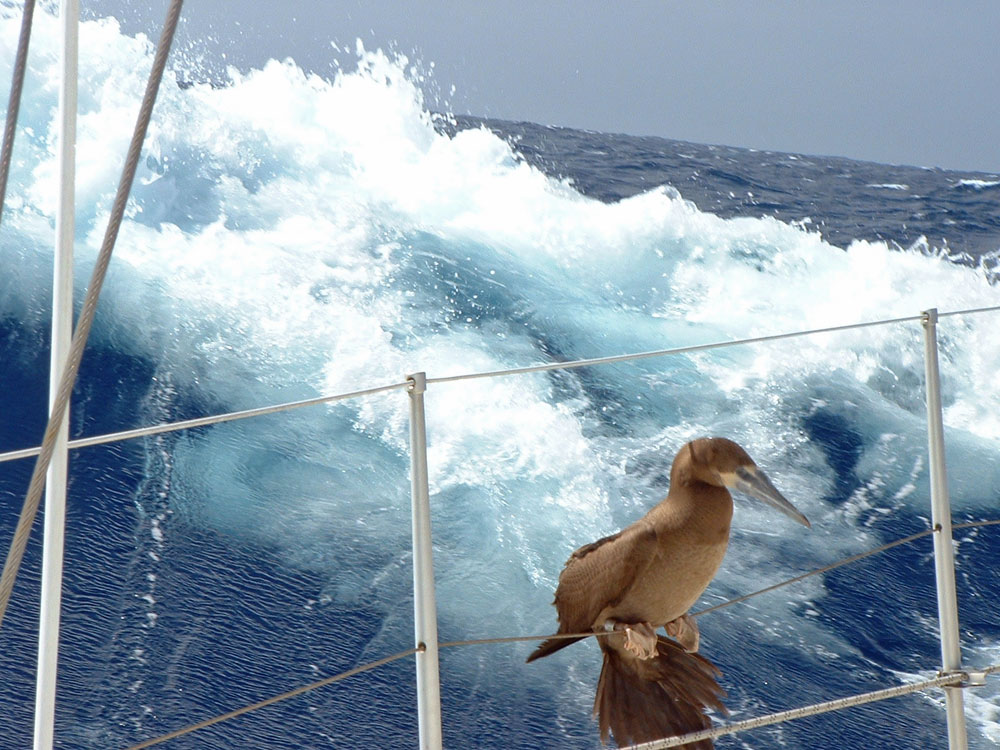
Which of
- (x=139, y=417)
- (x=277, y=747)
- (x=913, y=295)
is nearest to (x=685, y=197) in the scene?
(x=913, y=295)

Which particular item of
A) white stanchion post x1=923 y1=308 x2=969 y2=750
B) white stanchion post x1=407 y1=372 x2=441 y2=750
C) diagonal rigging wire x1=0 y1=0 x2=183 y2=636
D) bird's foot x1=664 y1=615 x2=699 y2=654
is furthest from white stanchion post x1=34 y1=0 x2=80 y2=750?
white stanchion post x1=923 y1=308 x2=969 y2=750

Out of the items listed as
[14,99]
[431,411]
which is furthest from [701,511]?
[431,411]

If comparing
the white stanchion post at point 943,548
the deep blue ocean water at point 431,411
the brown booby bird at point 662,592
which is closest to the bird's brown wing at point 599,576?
the brown booby bird at point 662,592

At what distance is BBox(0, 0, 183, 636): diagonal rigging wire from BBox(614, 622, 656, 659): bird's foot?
1.97 feet

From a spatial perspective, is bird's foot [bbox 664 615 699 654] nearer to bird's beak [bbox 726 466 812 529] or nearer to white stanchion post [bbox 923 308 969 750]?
bird's beak [bbox 726 466 812 529]

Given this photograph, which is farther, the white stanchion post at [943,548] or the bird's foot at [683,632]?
the white stanchion post at [943,548]

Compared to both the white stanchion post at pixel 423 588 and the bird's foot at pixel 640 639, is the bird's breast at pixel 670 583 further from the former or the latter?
the white stanchion post at pixel 423 588

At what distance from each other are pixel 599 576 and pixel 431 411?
5.24 metres

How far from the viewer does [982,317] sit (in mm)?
8141

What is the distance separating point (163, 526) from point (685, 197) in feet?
22.7

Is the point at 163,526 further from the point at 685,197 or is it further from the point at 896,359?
the point at 685,197

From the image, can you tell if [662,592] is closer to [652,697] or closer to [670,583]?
[670,583]

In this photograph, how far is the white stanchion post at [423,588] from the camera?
3.64 feet

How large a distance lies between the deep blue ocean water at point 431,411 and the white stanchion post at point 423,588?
9.76 feet
